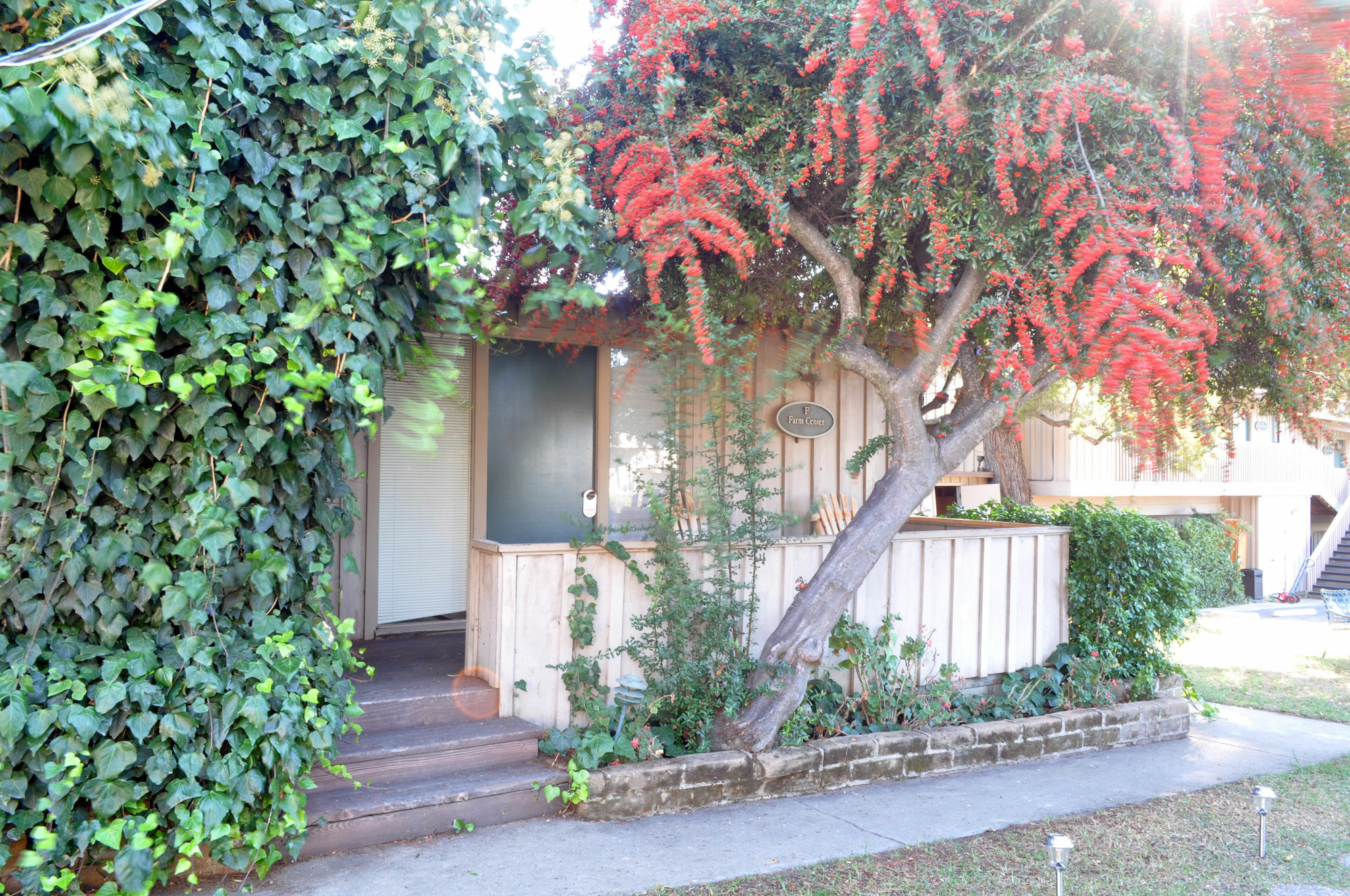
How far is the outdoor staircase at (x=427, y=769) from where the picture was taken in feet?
12.5

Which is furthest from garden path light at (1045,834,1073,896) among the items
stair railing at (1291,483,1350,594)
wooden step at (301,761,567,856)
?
stair railing at (1291,483,1350,594)

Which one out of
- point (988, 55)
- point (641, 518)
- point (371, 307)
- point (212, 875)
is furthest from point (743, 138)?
point (212, 875)

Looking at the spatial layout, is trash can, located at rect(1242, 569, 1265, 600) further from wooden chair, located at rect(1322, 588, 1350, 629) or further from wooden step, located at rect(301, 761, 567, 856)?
wooden step, located at rect(301, 761, 567, 856)

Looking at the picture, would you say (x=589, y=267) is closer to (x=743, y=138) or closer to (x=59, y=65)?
(x=743, y=138)

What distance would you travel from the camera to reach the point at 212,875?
3406mm

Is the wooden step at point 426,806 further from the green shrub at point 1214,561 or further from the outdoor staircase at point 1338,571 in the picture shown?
the outdoor staircase at point 1338,571

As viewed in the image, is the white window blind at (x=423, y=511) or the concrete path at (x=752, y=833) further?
the white window blind at (x=423, y=511)

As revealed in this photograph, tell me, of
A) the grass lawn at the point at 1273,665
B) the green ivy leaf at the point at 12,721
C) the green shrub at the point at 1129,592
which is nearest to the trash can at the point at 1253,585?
the grass lawn at the point at 1273,665

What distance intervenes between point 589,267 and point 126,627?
94.5 inches

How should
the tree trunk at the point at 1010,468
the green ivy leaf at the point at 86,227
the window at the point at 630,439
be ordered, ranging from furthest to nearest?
1. the tree trunk at the point at 1010,468
2. the window at the point at 630,439
3. the green ivy leaf at the point at 86,227

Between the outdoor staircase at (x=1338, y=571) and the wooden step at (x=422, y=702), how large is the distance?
68.4 feet

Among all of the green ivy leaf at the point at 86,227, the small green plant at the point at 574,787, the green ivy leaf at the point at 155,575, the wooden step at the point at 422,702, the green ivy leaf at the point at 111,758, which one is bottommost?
the small green plant at the point at 574,787

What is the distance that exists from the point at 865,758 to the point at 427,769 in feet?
8.00

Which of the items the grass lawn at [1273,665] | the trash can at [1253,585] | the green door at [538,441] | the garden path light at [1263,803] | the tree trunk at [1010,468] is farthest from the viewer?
the trash can at [1253,585]
